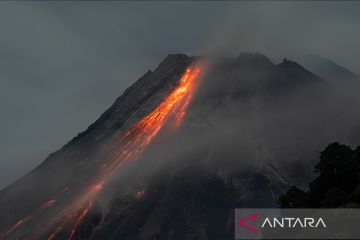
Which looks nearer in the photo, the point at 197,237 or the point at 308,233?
the point at 308,233

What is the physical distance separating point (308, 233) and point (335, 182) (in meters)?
18.5

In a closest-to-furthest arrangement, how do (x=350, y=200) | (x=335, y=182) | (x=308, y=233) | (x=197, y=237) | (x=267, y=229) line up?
(x=308, y=233)
(x=267, y=229)
(x=350, y=200)
(x=335, y=182)
(x=197, y=237)

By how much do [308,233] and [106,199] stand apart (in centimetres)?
14596

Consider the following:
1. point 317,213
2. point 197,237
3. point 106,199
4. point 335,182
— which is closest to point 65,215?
point 106,199

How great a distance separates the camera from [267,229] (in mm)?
53125

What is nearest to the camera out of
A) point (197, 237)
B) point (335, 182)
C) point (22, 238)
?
point (335, 182)

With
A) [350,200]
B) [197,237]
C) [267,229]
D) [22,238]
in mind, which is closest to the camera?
[267,229]

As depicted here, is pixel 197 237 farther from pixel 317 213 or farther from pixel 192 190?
pixel 317 213

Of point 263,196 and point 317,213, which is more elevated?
point 317,213

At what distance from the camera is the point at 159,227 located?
171 m

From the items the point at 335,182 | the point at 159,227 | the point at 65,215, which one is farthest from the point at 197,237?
the point at 335,182

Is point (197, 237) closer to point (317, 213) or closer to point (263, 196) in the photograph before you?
point (263, 196)

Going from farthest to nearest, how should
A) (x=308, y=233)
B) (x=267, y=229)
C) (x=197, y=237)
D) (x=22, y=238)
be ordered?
(x=22, y=238) < (x=197, y=237) < (x=267, y=229) < (x=308, y=233)

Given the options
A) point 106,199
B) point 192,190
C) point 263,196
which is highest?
point 106,199
